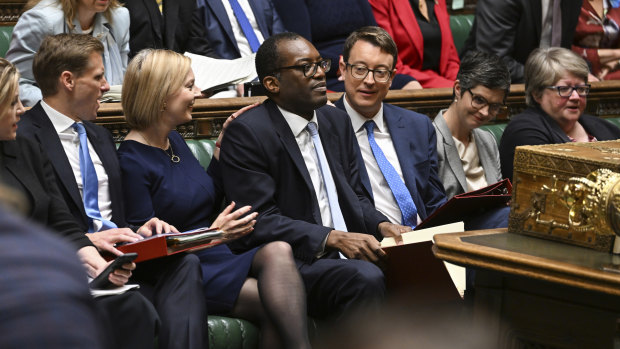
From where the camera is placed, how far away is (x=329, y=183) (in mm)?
3148

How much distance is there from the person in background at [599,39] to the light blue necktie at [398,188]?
2235mm

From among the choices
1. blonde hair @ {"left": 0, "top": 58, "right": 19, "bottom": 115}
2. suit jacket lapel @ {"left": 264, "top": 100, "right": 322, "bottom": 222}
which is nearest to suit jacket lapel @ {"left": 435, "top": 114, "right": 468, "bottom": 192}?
suit jacket lapel @ {"left": 264, "top": 100, "right": 322, "bottom": 222}

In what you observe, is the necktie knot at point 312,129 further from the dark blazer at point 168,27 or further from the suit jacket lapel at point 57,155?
the dark blazer at point 168,27

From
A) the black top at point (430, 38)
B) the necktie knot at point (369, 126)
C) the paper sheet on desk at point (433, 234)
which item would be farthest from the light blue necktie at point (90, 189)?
the black top at point (430, 38)

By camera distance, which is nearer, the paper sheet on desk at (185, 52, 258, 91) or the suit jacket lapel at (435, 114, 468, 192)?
the suit jacket lapel at (435, 114, 468, 192)

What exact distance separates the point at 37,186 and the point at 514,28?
3.10m

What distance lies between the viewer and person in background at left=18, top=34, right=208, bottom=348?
268cm

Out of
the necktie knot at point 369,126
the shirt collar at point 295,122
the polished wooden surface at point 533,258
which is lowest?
the polished wooden surface at point 533,258

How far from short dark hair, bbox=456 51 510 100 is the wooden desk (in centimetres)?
147

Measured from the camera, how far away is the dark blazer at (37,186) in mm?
2605

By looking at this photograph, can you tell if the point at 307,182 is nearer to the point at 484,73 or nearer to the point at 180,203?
the point at 180,203

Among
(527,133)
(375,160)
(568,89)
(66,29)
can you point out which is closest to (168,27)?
(66,29)

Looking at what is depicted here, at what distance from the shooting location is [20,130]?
9.29 ft

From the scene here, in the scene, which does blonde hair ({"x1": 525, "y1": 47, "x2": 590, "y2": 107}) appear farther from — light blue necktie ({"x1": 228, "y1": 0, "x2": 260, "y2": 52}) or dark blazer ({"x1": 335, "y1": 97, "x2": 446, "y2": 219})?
light blue necktie ({"x1": 228, "y1": 0, "x2": 260, "y2": 52})
